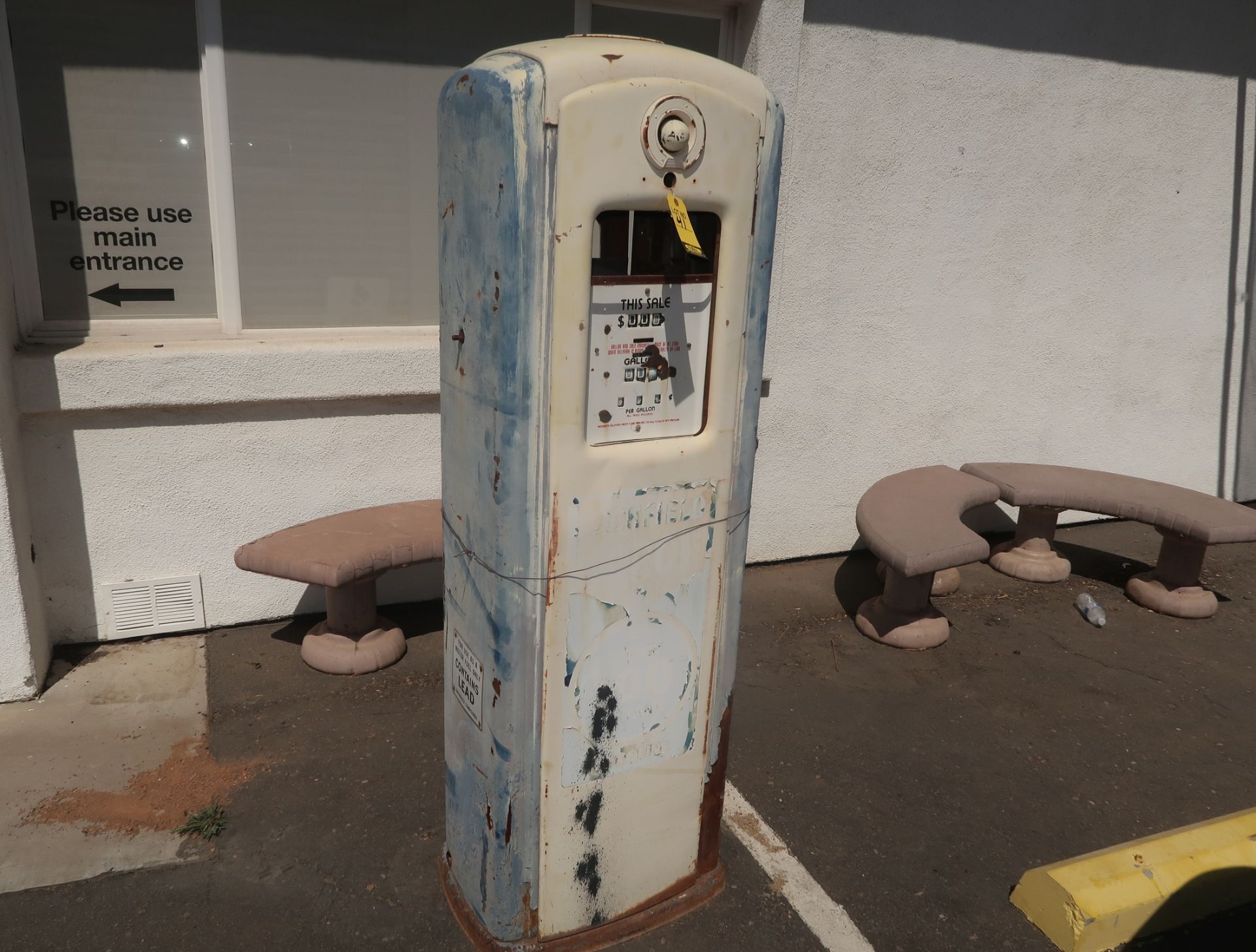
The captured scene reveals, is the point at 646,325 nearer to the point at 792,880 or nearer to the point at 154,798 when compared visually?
the point at 792,880

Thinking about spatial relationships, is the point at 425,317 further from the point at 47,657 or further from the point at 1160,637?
the point at 1160,637

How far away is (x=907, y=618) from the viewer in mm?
4863

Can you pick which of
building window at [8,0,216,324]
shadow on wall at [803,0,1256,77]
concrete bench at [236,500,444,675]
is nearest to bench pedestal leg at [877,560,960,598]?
concrete bench at [236,500,444,675]

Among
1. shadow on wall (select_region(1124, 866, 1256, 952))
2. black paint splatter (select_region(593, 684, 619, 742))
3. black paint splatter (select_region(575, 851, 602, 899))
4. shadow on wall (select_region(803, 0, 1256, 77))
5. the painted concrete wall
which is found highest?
shadow on wall (select_region(803, 0, 1256, 77))

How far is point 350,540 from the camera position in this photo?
4.25 meters

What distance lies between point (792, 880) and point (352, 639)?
226 centimetres

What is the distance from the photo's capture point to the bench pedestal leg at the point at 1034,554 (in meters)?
5.74

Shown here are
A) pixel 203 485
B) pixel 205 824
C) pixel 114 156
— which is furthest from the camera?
pixel 203 485

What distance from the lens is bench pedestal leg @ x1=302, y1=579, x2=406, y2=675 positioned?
14.1 feet

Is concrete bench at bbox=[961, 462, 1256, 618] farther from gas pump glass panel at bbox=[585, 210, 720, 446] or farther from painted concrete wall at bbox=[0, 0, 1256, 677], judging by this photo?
gas pump glass panel at bbox=[585, 210, 720, 446]

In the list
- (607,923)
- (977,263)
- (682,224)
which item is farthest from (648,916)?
(977,263)

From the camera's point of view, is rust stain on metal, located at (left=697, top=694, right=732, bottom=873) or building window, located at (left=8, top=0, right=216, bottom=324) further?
building window, located at (left=8, top=0, right=216, bottom=324)

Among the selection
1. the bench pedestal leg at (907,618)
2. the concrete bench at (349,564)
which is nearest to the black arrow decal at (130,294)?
the concrete bench at (349,564)

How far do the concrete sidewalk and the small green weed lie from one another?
0.21ft
